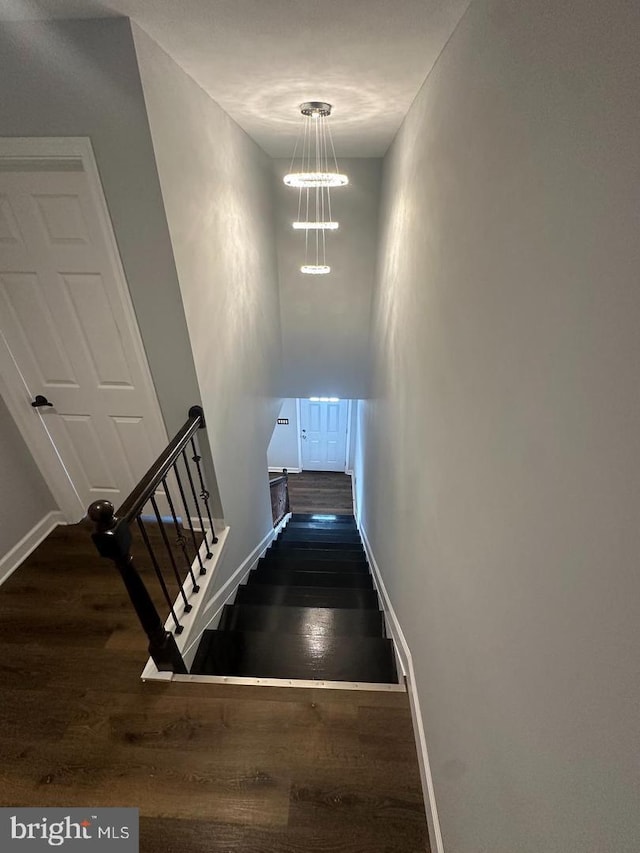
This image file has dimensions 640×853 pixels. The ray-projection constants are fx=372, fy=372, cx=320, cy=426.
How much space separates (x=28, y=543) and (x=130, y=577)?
4.96ft

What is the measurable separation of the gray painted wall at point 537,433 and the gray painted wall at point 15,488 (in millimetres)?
2509

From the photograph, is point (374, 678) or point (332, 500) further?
point (332, 500)

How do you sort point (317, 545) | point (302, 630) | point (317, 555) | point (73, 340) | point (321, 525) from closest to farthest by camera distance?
point (73, 340) → point (302, 630) → point (317, 555) → point (317, 545) → point (321, 525)

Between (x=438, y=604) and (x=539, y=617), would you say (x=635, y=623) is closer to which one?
(x=539, y=617)

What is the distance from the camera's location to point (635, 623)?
1.58 ft

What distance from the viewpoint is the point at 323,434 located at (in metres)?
7.79

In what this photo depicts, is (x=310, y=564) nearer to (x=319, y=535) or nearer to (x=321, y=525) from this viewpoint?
(x=319, y=535)

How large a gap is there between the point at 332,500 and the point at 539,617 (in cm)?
694

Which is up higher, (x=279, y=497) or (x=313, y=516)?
(x=279, y=497)

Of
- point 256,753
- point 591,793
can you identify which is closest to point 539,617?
point 591,793

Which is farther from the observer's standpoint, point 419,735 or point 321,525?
point 321,525

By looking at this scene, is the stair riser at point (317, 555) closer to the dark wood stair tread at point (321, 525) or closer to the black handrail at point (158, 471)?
the dark wood stair tread at point (321, 525)

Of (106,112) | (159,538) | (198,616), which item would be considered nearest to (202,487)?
(159,538)

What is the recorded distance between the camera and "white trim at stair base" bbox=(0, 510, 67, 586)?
2.27 meters
